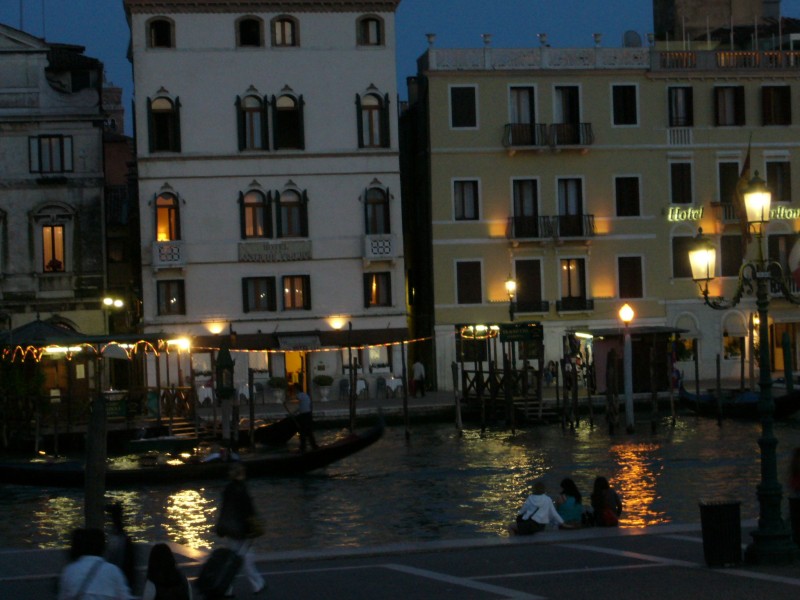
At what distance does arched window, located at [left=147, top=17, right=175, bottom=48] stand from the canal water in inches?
539

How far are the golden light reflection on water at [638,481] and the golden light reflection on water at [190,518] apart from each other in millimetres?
6616

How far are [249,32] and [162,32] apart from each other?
267 centimetres

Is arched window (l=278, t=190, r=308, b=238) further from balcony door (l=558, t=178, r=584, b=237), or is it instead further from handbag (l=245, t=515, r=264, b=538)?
handbag (l=245, t=515, r=264, b=538)

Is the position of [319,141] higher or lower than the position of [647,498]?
higher

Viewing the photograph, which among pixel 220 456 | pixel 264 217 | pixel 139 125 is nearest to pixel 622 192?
pixel 264 217

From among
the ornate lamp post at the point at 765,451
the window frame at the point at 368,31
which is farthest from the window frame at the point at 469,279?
the ornate lamp post at the point at 765,451

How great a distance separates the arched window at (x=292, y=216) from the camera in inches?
1779

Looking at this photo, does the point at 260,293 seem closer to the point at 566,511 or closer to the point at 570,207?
the point at 570,207

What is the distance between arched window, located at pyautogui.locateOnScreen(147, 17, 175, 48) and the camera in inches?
1757

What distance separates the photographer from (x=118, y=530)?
12883mm

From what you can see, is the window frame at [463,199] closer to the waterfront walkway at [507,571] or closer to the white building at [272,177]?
the white building at [272,177]

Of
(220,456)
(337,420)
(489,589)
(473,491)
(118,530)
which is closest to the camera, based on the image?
(118,530)

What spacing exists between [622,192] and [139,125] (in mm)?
15618

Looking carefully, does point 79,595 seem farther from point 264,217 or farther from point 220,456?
point 264,217
